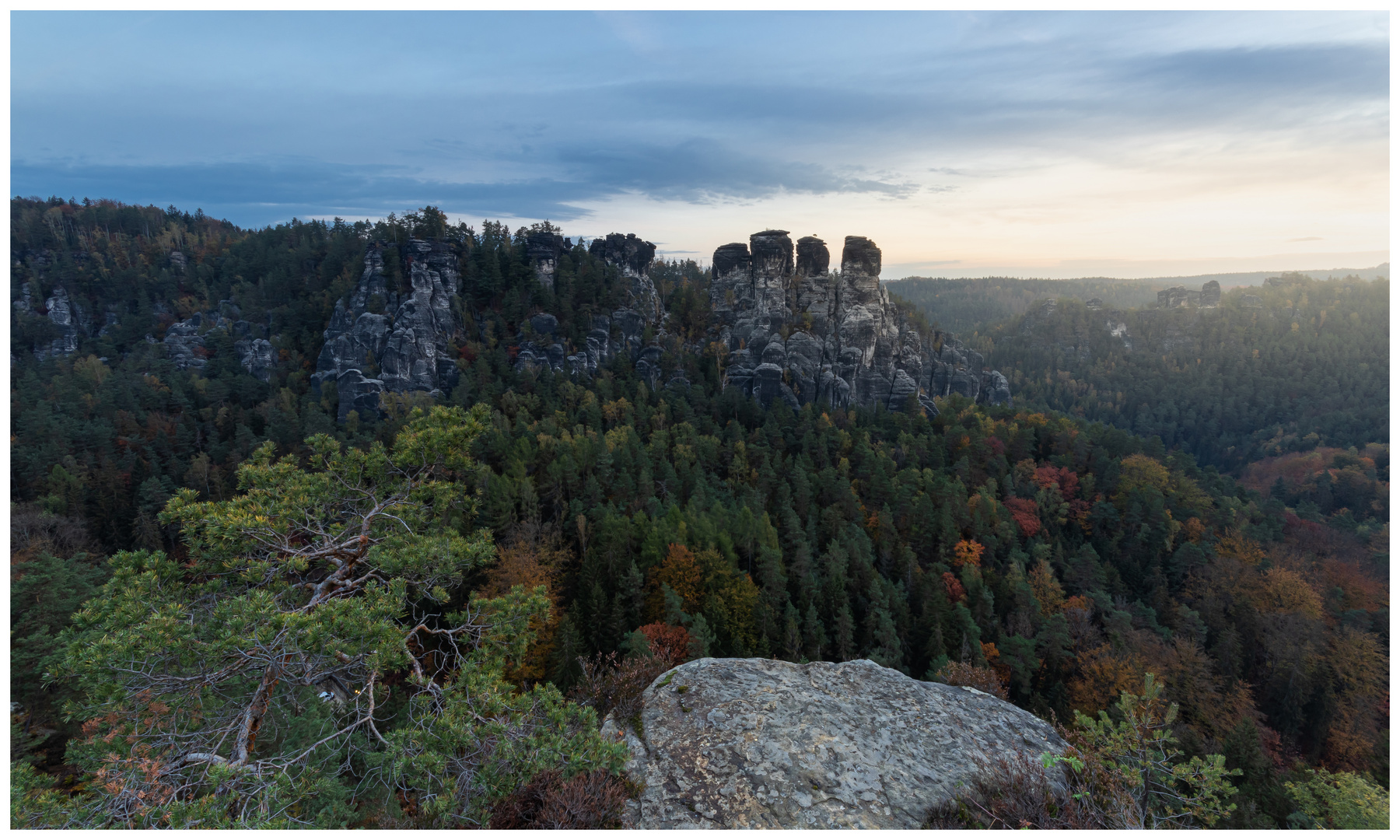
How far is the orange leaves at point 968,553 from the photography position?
4138cm

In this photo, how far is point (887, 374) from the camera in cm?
7762

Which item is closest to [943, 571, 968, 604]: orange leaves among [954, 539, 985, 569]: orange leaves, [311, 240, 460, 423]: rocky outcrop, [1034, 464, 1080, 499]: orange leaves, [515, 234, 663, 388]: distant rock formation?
[954, 539, 985, 569]: orange leaves

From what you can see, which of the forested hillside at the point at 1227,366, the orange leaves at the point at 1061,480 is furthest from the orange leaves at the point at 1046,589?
the forested hillside at the point at 1227,366

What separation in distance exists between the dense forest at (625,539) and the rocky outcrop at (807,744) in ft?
6.46

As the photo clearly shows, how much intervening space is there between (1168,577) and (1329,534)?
25.5m

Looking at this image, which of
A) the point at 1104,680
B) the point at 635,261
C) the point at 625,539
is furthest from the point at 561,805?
the point at 635,261

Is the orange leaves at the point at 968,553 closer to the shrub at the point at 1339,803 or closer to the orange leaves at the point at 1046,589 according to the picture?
the orange leaves at the point at 1046,589

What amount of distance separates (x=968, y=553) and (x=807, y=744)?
36066 mm

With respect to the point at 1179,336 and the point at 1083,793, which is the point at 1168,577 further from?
the point at 1179,336

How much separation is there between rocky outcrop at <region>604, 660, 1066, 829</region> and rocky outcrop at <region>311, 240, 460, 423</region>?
61.9m

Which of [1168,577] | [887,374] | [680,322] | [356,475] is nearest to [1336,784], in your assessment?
[1168,577]

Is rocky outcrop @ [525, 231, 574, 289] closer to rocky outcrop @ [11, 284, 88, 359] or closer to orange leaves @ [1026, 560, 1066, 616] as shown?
orange leaves @ [1026, 560, 1066, 616]

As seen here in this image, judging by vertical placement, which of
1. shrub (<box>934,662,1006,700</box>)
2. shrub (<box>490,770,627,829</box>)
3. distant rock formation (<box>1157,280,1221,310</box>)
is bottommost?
shrub (<box>934,662,1006,700</box>)

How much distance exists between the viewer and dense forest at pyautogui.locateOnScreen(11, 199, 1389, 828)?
10664 millimetres
